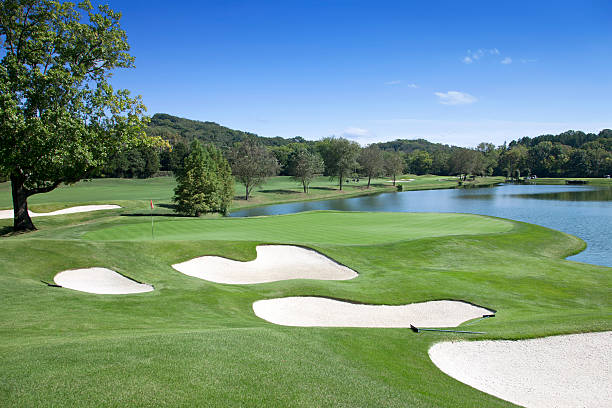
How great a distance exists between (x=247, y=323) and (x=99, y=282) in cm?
690

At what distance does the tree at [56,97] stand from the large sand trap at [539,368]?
1941 centimetres

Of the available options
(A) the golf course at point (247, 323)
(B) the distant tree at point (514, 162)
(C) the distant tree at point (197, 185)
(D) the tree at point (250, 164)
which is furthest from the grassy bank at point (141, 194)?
(B) the distant tree at point (514, 162)

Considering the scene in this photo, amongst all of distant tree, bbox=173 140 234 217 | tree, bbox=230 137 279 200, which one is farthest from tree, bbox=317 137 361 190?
distant tree, bbox=173 140 234 217

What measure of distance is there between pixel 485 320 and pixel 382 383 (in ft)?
21.0

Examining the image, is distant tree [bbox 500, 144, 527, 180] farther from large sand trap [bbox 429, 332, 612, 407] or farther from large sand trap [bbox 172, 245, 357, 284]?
large sand trap [bbox 429, 332, 612, 407]

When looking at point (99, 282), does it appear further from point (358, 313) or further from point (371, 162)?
point (371, 162)

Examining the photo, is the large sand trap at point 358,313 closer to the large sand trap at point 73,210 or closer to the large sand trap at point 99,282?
the large sand trap at point 99,282

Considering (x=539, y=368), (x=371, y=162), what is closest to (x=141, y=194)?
(x=371, y=162)

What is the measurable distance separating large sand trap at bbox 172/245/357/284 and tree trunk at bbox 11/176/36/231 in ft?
40.8

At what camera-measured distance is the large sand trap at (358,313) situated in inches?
435

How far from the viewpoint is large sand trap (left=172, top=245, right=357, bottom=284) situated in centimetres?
1586

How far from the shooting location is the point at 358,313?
11812 mm

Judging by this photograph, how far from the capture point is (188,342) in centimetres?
670

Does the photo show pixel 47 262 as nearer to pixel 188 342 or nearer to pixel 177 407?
pixel 188 342
